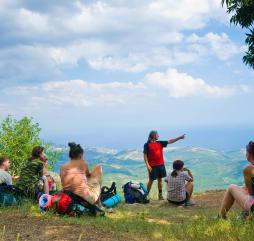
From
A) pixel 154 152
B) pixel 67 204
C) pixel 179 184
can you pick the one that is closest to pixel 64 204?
pixel 67 204

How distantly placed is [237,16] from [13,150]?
2223 cm

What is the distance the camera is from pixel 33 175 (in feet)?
38.4

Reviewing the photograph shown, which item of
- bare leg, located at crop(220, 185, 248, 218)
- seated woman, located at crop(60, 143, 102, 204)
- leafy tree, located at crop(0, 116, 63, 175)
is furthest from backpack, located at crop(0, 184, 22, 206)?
leafy tree, located at crop(0, 116, 63, 175)

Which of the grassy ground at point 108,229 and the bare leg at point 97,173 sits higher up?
the bare leg at point 97,173

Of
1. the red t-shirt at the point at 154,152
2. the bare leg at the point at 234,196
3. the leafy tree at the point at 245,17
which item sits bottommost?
the bare leg at the point at 234,196

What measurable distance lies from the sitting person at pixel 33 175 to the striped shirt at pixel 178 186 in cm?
496

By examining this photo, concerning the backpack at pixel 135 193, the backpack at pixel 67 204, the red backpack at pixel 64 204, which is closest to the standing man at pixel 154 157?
the backpack at pixel 135 193

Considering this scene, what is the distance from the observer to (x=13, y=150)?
33625 millimetres

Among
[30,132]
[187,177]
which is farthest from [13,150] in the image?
[187,177]

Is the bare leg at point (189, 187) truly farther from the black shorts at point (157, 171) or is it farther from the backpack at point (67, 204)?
the backpack at point (67, 204)

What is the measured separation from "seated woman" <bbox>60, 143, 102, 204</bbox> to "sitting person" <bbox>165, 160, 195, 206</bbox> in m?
4.54

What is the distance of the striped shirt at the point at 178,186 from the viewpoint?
14820 mm

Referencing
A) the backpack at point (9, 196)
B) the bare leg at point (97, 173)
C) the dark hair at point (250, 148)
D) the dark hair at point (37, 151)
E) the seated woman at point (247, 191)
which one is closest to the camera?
the dark hair at point (250, 148)

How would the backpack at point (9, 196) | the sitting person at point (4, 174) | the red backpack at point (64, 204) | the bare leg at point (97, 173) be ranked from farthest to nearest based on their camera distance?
the sitting person at point (4, 174) → the bare leg at point (97, 173) → the backpack at point (9, 196) → the red backpack at point (64, 204)
